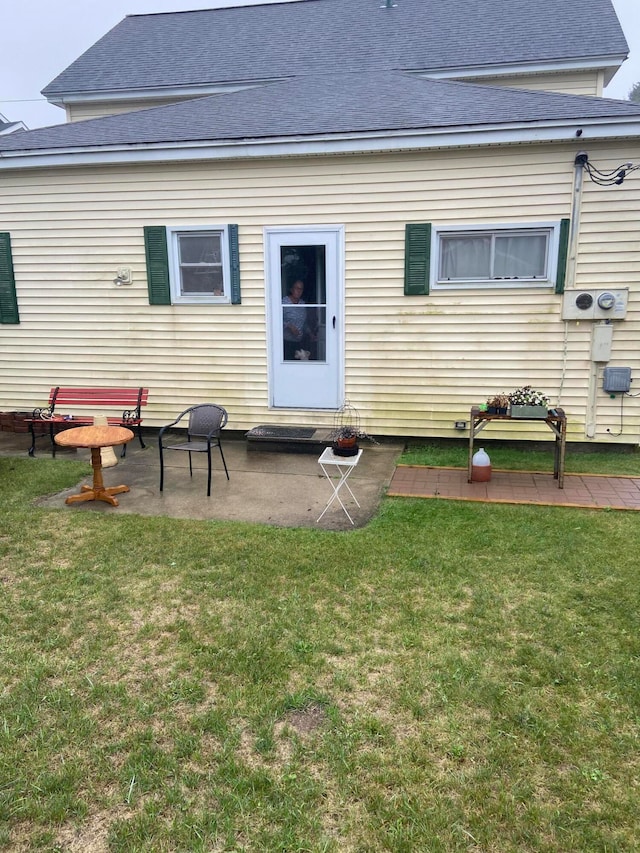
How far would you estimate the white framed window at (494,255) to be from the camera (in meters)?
6.45

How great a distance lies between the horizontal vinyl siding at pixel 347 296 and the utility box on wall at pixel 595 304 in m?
0.13

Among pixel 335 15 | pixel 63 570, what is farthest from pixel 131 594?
pixel 335 15

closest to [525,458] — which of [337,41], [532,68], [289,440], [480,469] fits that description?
[480,469]

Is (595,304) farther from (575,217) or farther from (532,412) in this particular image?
(532,412)

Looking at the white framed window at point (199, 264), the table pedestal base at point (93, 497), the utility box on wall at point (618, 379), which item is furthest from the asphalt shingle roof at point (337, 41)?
the table pedestal base at point (93, 497)

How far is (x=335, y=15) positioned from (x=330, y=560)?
1113 centimetres

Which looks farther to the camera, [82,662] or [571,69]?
[571,69]

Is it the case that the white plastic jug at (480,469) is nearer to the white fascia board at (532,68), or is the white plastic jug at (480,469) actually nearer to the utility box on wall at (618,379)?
the utility box on wall at (618,379)

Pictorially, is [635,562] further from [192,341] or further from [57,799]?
[192,341]

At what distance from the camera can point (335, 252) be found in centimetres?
689

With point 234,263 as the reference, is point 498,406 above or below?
below

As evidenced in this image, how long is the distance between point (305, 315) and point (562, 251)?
2.94 meters

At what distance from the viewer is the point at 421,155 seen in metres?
6.46

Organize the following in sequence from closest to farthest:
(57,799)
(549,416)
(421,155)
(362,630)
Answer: (57,799)
(362,630)
(549,416)
(421,155)
